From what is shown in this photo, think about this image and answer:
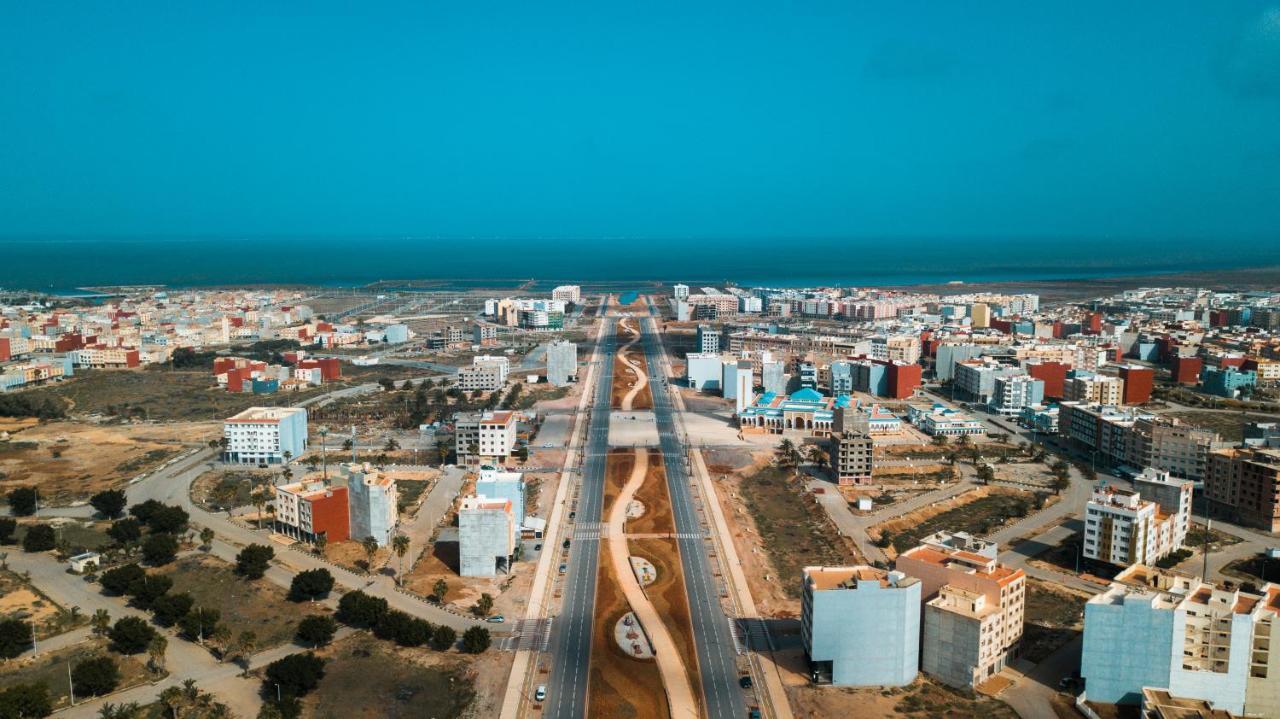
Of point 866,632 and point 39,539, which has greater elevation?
point 866,632

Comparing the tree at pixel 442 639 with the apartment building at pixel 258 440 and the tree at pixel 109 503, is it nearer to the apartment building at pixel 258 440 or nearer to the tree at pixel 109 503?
the tree at pixel 109 503

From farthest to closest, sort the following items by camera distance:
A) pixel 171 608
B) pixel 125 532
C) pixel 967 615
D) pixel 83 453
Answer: pixel 83 453 < pixel 125 532 < pixel 171 608 < pixel 967 615

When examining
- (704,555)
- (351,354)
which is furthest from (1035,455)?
(351,354)

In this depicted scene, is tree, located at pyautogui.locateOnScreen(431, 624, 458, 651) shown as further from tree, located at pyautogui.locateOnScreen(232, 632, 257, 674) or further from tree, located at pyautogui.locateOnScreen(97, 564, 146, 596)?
tree, located at pyautogui.locateOnScreen(97, 564, 146, 596)

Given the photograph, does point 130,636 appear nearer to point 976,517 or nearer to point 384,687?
point 384,687

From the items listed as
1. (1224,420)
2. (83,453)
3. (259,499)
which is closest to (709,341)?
(1224,420)

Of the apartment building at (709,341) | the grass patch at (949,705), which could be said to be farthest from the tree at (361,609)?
the apartment building at (709,341)
